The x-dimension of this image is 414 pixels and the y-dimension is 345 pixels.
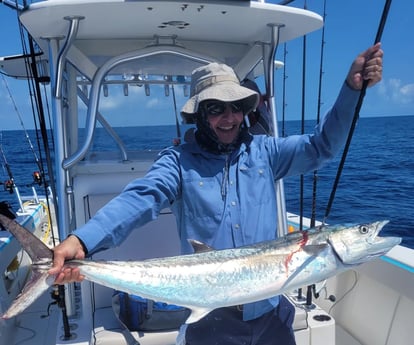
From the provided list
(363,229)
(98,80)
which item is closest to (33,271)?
(363,229)

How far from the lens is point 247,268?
179 cm

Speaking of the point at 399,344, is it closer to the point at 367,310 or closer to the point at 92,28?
the point at 367,310

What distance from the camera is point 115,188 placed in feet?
11.8

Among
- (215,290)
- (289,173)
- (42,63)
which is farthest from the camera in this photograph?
(42,63)

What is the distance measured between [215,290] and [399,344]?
2.22 metres

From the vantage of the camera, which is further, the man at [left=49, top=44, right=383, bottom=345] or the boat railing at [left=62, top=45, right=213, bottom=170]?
the boat railing at [left=62, top=45, right=213, bottom=170]

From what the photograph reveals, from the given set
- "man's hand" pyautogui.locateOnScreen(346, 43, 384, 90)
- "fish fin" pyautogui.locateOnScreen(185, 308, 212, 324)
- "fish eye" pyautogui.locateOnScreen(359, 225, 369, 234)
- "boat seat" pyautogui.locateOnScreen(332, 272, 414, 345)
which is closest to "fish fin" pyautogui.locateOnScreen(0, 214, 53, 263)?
"fish fin" pyautogui.locateOnScreen(185, 308, 212, 324)

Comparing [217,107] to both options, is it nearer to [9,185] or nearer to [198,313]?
[198,313]

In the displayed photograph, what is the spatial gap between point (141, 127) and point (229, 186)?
220 cm

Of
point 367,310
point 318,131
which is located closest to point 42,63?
point 318,131

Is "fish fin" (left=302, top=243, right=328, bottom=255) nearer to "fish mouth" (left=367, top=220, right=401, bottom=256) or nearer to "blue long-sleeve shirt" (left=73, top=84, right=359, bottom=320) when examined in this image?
"fish mouth" (left=367, top=220, right=401, bottom=256)

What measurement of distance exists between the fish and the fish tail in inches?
3.7

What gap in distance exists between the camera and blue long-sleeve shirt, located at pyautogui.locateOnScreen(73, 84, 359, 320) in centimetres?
206

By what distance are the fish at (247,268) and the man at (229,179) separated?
266mm
